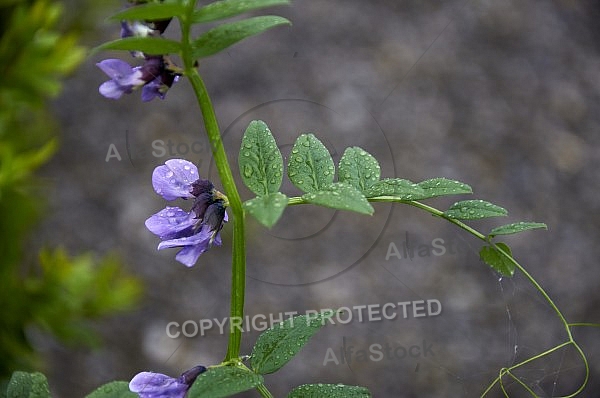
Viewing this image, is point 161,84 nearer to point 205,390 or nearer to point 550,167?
point 205,390

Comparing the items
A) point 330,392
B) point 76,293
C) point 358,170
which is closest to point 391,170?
point 76,293

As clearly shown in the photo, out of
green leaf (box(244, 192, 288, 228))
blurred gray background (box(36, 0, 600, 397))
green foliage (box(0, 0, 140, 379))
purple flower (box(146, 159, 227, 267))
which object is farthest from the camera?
blurred gray background (box(36, 0, 600, 397))

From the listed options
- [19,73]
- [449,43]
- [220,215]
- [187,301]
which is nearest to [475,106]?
[449,43]

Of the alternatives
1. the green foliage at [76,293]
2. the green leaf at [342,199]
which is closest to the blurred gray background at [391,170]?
the green foliage at [76,293]

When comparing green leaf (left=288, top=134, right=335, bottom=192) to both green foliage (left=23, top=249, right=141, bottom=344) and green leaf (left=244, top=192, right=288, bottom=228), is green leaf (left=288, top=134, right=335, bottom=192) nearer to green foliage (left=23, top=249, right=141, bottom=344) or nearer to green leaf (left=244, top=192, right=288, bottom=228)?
green leaf (left=244, top=192, right=288, bottom=228)

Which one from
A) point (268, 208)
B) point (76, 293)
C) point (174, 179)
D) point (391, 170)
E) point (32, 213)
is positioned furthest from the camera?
point (391, 170)

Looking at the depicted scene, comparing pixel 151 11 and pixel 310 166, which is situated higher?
pixel 151 11

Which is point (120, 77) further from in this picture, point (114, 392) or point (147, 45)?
point (114, 392)

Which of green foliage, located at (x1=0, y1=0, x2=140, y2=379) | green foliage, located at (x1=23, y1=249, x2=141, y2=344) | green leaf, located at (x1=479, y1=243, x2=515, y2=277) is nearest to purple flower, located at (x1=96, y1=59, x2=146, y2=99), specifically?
green leaf, located at (x1=479, y1=243, x2=515, y2=277)
